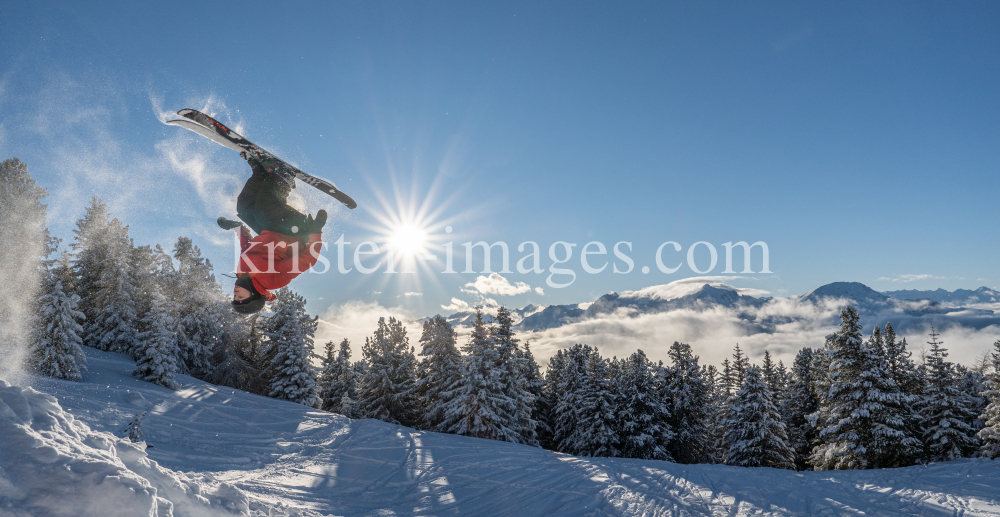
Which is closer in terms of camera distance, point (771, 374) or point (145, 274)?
point (145, 274)

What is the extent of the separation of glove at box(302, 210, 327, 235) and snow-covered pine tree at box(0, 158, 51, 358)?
21.1 metres

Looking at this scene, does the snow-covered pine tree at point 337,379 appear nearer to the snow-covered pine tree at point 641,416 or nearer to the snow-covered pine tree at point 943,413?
the snow-covered pine tree at point 641,416

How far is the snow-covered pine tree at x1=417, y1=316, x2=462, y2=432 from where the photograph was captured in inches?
1062

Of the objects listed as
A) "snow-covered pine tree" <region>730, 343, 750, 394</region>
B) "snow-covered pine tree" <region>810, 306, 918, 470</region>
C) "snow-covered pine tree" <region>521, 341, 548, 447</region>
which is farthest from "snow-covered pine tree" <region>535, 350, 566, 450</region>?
"snow-covered pine tree" <region>810, 306, 918, 470</region>

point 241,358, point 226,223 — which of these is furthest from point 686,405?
point 241,358

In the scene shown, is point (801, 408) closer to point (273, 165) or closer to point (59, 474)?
point (273, 165)

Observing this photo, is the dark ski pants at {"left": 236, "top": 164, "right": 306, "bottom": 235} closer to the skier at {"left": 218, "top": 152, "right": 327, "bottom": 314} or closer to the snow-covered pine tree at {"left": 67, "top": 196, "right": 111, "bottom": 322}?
the skier at {"left": 218, "top": 152, "right": 327, "bottom": 314}

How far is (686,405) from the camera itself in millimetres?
31469

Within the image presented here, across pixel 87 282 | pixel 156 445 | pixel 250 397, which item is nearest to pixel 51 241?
pixel 87 282

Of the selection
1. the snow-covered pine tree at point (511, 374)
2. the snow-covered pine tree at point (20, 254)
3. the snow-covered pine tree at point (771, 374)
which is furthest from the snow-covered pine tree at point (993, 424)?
the snow-covered pine tree at point (20, 254)

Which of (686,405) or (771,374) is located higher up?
(771,374)

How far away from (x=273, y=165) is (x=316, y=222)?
0.88 m

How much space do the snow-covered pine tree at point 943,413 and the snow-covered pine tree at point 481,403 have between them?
74.3 ft

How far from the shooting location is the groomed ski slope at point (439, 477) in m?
10.6
